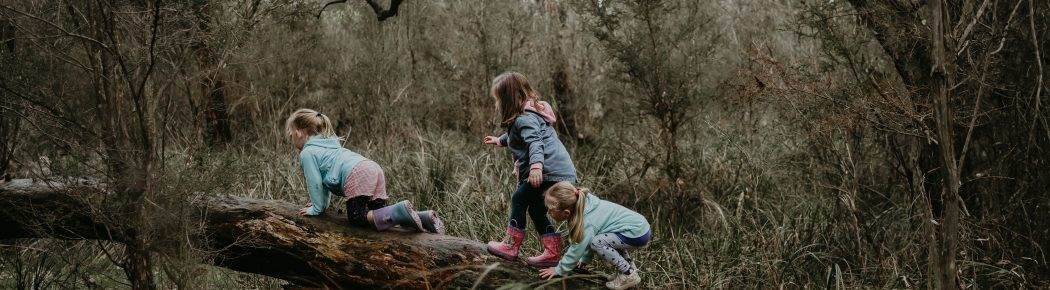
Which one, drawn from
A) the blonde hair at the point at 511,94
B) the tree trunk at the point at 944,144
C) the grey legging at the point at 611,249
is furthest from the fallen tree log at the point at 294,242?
the tree trunk at the point at 944,144

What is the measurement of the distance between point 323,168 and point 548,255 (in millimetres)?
1416

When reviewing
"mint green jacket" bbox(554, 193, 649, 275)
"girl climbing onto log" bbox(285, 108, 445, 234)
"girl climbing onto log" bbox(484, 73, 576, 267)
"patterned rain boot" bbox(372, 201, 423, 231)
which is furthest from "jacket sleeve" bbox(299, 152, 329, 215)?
"mint green jacket" bbox(554, 193, 649, 275)

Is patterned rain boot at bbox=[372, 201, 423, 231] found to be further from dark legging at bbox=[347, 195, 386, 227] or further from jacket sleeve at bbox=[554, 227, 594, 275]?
jacket sleeve at bbox=[554, 227, 594, 275]

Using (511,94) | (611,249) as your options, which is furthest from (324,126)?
(611,249)

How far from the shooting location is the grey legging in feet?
14.0

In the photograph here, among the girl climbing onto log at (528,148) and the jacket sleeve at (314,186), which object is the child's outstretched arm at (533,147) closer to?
the girl climbing onto log at (528,148)

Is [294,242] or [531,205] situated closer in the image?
[294,242]

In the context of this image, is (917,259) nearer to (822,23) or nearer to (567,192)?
(822,23)

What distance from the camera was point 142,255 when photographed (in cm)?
482

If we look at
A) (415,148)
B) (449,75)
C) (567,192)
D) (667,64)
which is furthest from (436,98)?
(567,192)

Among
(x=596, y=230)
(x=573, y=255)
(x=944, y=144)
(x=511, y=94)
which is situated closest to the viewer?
(x=944, y=144)

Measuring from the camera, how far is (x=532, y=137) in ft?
16.3

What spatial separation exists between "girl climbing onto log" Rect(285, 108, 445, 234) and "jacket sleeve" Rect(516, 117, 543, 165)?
64 centimetres

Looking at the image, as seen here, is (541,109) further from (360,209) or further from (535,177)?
(360,209)
